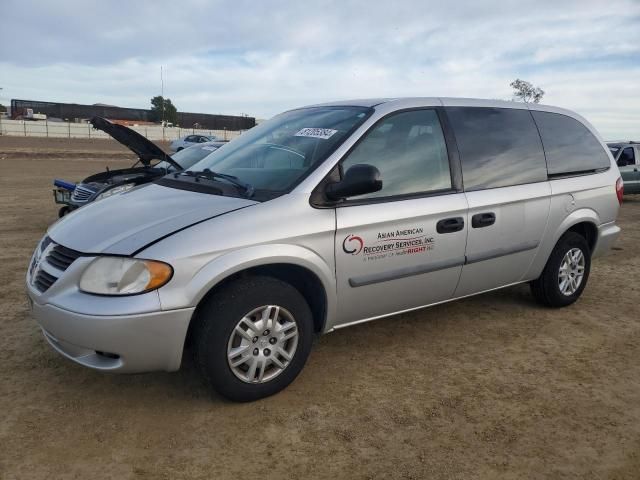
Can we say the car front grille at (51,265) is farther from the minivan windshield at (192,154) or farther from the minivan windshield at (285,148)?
the minivan windshield at (192,154)

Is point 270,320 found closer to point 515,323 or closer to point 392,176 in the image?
point 392,176

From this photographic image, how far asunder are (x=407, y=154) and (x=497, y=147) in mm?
905

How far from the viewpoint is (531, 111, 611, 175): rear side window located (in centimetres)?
454

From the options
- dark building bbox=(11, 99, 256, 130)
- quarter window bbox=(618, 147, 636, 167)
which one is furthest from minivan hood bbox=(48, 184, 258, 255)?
dark building bbox=(11, 99, 256, 130)

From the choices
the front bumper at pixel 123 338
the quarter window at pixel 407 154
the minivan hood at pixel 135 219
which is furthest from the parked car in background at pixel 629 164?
the front bumper at pixel 123 338

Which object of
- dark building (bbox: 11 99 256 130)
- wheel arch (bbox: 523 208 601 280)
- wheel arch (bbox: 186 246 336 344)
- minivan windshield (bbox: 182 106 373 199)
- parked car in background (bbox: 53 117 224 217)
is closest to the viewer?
wheel arch (bbox: 186 246 336 344)

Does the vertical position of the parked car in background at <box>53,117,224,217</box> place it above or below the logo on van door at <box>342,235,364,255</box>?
above

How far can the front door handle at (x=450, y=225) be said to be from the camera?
3672 millimetres

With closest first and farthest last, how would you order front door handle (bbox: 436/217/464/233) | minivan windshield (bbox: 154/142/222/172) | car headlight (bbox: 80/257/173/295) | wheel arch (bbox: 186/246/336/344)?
car headlight (bbox: 80/257/173/295) < wheel arch (bbox: 186/246/336/344) < front door handle (bbox: 436/217/464/233) < minivan windshield (bbox: 154/142/222/172)

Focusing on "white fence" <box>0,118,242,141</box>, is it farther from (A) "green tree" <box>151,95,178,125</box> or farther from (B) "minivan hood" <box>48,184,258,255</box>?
(B) "minivan hood" <box>48,184,258,255</box>

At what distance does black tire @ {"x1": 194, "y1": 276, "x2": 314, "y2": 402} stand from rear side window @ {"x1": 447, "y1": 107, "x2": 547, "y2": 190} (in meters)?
1.61

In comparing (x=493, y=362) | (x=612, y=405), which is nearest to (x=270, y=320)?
(x=493, y=362)

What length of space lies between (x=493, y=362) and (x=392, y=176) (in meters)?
1.46

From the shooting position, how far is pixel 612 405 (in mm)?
3203
